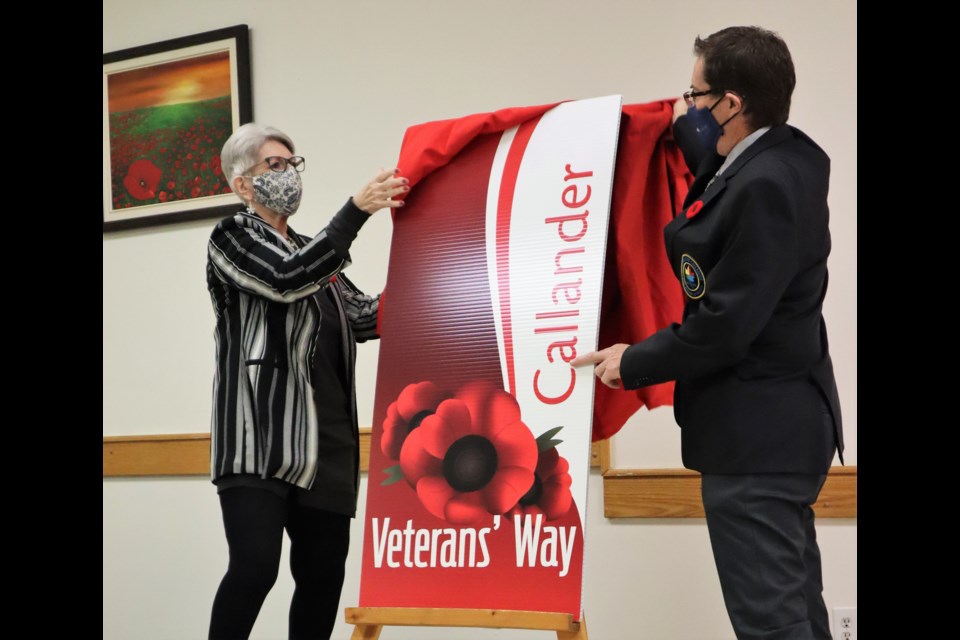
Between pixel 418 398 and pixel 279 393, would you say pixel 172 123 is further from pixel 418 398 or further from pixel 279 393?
pixel 418 398

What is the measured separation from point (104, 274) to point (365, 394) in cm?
120

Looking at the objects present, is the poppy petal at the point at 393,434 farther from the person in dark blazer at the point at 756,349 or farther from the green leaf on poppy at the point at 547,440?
the person in dark blazer at the point at 756,349

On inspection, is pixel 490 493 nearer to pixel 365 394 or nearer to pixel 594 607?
pixel 594 607

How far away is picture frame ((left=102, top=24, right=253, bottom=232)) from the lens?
324cm

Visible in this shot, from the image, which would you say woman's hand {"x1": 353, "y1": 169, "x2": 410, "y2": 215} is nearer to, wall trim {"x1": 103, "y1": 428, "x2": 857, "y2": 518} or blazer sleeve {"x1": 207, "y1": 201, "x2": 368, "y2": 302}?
blazer sleeve {"x1": 207, "y1": 201, "x2": 368, "y2": 302}

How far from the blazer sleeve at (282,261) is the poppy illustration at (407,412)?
303mm

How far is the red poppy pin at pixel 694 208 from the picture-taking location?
1595 millimetres

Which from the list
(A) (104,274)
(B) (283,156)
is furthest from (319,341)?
(A) (104,274)

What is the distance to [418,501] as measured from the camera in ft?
6.17

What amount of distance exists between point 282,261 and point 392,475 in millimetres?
508

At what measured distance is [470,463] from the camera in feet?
6.07

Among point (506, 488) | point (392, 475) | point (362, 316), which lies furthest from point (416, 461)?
point (362, 316)

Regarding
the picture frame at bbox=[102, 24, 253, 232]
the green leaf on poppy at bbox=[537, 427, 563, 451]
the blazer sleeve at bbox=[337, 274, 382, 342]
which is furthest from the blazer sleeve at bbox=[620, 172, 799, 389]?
the picture frame at bbox=[102, 24, 253, 232]

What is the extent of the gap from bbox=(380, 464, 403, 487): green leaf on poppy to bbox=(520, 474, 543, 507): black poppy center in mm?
275
